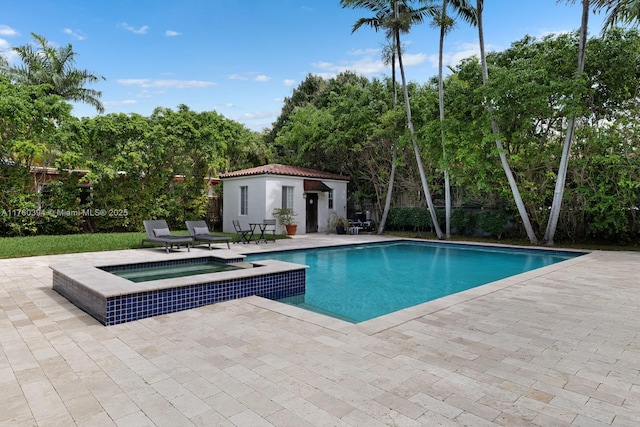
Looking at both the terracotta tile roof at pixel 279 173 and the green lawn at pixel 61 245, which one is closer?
the green lawn at pixel 61 245

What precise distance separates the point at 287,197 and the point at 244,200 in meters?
1.99

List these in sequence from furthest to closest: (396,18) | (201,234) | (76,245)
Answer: (396,18) < (201,234) < (76,245)

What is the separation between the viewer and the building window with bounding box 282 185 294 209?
17.3 meters

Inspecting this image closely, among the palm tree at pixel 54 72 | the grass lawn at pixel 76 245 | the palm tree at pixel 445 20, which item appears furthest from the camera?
the palm tree at pixel 54 72

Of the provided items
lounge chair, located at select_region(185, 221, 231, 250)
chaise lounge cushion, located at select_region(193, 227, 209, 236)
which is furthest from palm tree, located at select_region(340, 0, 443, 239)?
chaise lounge cushion, located at select_region(193, 227, 209, 236)

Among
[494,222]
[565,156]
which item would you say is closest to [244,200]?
[494,222]

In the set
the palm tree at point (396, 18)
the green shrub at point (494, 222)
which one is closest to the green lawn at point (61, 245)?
the palm tree at point (396, 18)

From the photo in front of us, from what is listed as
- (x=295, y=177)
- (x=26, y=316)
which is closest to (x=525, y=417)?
(x=26, y=316)

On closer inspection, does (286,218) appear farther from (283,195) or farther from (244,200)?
(244,200)

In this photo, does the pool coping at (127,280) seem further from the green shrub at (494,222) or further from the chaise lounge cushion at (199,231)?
the green shrub at (494,222)

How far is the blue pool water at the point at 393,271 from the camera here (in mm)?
6363

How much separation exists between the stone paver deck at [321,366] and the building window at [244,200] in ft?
39.5

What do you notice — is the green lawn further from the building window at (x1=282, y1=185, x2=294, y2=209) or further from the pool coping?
the building window at (x1=282, y1=185, x2=294, y2=209)

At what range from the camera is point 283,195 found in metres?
17.3
